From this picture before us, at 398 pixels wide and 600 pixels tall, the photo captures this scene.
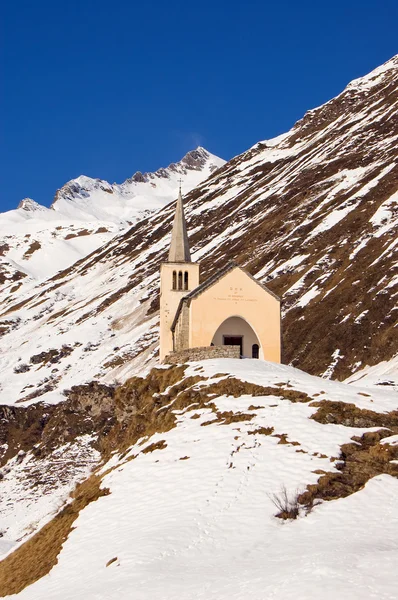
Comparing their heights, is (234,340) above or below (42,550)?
above

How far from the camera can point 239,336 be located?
4091cm

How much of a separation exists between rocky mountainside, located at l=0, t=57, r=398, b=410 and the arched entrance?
8.42 meters

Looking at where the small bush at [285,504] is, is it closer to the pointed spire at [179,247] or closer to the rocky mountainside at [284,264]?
the rocky mountainside at [284,264]

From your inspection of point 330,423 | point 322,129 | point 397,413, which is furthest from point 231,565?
point 322,129

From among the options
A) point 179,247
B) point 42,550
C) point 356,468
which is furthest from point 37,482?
point 356,468

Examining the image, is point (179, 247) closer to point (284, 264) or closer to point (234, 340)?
point (234, 340)

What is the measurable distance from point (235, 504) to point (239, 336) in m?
24.8

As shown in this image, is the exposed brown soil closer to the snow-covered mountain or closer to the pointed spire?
the snow-covered mountain

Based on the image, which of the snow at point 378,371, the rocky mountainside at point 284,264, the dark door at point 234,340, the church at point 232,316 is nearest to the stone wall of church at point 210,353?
the church at point 232,316

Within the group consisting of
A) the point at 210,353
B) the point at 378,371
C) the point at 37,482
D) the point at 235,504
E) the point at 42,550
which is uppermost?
the point at 378,371

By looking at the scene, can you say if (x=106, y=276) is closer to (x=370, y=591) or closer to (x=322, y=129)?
(x=322, y=129)

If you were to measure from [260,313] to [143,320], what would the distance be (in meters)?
61.9

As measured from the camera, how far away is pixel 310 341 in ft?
216

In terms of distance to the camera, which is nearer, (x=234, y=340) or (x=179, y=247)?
(x=234, y=340)
